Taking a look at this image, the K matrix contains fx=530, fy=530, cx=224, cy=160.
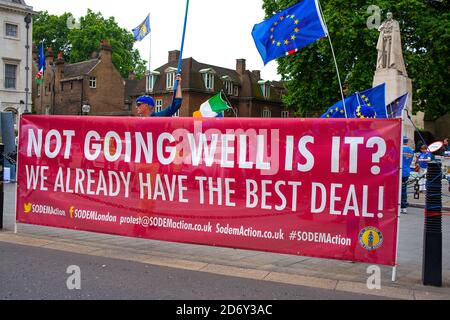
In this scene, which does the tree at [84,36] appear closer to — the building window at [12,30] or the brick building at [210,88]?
the brick building at [210,88]

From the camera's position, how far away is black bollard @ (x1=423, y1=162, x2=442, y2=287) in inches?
228

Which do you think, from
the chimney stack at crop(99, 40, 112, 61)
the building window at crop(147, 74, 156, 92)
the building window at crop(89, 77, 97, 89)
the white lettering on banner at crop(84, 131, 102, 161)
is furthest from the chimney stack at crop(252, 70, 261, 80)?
the white lettering on banner at crop(84, 131, 102, 161)

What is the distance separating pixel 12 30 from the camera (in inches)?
1874

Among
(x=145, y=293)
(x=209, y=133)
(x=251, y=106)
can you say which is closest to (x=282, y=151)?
(x=209, y=133)

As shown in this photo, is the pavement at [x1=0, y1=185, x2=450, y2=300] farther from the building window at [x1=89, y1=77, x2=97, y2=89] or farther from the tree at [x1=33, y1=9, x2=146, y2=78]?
the tree at [x1=33, y1=9, x2=146, y2=78]

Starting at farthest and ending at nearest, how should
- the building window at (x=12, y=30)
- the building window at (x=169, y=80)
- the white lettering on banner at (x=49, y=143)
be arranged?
the building window at (x=169, y=80) → the building window at (x=12, y=30) → the white lettering on banner at (x=49, y=143)

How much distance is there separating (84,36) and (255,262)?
74945 mm

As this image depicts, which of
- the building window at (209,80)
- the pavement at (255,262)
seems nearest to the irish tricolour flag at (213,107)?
the pavement at (255,262)

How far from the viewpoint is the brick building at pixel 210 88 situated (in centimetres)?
5856

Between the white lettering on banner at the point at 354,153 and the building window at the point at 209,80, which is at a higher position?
the building window at the point at 209,80

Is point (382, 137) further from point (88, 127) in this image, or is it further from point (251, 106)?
point (251, 106)

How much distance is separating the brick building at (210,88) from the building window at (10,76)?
15.9 m

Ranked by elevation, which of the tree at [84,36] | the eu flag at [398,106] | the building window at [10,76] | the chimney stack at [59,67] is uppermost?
the tree at [84,36]

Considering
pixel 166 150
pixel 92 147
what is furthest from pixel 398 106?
pixel 92 147
